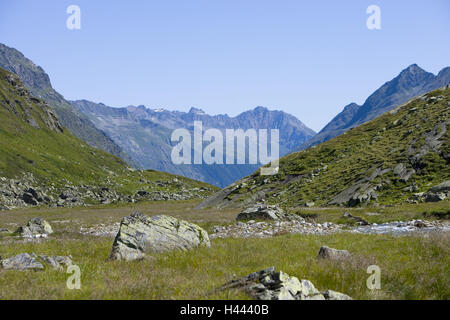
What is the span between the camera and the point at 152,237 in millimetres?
13555

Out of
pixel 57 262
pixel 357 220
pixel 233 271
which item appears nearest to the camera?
pixel 233 271

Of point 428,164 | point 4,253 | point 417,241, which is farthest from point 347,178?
point 4,253

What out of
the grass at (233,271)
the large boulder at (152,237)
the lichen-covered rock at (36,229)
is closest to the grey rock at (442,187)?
the grass at (233,271)

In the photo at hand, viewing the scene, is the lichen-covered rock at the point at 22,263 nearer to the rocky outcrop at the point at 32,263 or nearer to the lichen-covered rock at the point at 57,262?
the rocky outcrop at the point at 32,263

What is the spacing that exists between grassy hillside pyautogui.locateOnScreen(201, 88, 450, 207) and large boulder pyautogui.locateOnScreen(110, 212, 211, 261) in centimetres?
2824

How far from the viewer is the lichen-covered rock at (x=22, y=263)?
9572 millimetres

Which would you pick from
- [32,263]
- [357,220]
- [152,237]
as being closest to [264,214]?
[357,220]

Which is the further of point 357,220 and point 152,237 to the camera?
point 357,220

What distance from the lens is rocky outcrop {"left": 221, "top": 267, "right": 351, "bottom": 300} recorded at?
702 cm

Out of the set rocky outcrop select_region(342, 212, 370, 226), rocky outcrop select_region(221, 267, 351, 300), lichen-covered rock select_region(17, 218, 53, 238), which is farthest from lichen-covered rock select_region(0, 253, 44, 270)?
rocky outcrop select_region(342, 212, 370, 226)

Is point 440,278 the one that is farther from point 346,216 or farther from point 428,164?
point 428,164

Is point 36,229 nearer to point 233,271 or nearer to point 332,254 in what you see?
point 233,271

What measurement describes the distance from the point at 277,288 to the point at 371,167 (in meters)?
43.5

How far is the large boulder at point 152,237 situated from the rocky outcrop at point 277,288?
4953 millimetres
